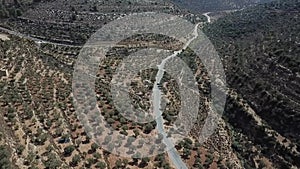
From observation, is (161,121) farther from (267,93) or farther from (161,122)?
(267,93)

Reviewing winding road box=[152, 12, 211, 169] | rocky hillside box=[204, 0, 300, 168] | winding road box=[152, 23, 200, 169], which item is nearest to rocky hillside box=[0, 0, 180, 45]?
winding road box=[152, 12, 211, 169]

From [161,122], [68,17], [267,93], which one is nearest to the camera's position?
[161,122]

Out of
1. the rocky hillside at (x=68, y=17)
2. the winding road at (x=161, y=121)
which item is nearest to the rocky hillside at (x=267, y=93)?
the winding road at (x=161, y=121)

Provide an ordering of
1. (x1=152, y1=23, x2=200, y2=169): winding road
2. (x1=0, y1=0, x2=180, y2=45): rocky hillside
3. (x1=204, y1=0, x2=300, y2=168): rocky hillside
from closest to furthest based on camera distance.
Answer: (x1=152, y1=23, x2=200, y2=169): winding road < (x1=204, y1=0, x2=300, y2=168): rocky hillside < (x1=0, y1=0, x2=180, y2=45): rocky hillside

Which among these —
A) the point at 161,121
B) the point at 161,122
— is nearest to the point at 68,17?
the point at 161,121

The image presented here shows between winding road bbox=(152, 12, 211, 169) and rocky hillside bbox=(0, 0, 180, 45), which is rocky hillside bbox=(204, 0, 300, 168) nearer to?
winding road bbox=(152, 12, 211, 169)

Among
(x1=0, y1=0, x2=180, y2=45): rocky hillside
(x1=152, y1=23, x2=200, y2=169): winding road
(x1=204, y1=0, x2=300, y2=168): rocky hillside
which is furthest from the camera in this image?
(x1=0, y1=0, x2=180, y2=45): rocky hillside

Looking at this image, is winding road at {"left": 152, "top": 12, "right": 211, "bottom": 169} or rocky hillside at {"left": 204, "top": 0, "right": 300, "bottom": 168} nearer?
winding road at {"left": 152, "top": 12, "right": 211, "bottom": 169}

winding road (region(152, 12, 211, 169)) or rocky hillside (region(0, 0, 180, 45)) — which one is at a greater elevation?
winding road (region(152, 12, 211, 169))

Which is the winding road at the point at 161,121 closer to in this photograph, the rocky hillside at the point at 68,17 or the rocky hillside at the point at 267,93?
the rocky hillside at the point at 267,93

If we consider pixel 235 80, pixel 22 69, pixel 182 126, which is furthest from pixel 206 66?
pixel 22 69

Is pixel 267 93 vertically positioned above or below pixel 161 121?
below
